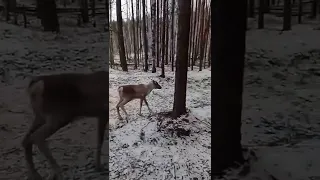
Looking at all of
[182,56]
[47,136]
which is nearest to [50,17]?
[47,136]

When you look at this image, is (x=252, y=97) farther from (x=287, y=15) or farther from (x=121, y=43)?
(x=121, y=43)

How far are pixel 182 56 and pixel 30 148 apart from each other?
2613 millimetres

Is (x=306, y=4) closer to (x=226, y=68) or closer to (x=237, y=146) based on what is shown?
(x=226, y=68)

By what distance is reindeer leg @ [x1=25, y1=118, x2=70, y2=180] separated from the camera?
53.9 inches

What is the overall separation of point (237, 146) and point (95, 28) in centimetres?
98

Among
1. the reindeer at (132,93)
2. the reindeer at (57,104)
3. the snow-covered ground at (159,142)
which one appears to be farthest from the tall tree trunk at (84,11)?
the reindeer at (132,93)

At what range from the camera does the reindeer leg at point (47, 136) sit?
137 cm

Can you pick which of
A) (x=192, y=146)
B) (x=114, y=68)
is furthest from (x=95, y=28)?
(x=114, y=68)

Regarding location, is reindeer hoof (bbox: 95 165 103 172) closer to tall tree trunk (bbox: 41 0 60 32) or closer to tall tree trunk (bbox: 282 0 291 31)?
tall tree trunk (bbox: 41 0 60 32)

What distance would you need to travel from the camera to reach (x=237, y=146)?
145 cm

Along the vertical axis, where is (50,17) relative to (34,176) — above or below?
above

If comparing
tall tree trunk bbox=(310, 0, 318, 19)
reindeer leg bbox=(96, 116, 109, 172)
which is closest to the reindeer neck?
reindeer leg bbox=(96, 116, 109, 172)

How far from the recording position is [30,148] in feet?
4.50

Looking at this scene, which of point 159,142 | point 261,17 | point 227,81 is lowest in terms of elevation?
point 159,142
